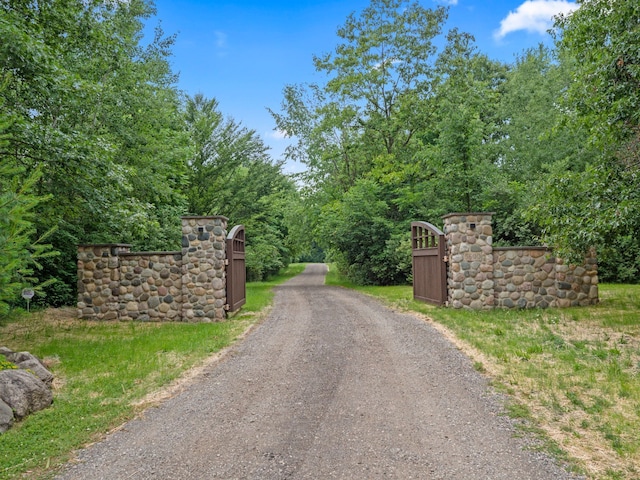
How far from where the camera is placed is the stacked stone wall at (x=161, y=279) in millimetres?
9164

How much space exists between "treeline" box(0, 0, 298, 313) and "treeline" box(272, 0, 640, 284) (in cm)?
351

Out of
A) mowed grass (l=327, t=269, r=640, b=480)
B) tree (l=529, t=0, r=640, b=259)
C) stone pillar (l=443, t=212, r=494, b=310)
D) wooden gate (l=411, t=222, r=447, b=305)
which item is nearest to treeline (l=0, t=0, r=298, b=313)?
mowed grass (l=327, t=269, r=640, b=480)

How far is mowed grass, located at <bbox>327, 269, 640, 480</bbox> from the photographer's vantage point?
10.1 feet

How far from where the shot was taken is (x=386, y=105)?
2050 centimetres

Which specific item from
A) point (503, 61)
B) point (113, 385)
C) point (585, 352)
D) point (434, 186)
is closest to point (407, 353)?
point (585, 352)

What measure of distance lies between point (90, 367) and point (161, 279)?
3.92 metres

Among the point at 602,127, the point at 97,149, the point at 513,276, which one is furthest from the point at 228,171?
the point at 602,127

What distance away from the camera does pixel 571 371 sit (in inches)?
190

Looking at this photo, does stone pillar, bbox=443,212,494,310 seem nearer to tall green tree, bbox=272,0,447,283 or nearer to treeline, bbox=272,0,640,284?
treeline, bbox=272,0,640,284

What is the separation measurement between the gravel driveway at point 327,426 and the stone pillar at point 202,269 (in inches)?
128

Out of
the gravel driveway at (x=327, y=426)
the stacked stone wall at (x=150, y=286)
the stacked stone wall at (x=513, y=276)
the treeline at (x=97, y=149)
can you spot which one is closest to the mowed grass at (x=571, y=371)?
the gravel driveway at (x=327, y=426)

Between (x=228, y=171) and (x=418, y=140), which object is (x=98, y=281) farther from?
(x=418, y=140)

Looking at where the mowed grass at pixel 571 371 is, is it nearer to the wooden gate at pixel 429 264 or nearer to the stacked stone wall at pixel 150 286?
the wooden gate at pixel 429 264

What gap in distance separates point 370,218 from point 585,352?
12.8m
